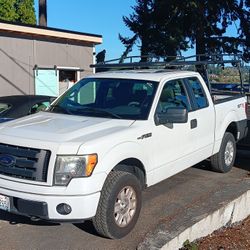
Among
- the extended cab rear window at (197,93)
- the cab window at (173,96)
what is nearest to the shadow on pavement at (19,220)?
the cab window at (173,96)

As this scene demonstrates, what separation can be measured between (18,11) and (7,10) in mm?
1183

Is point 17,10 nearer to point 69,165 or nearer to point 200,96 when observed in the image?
point 200,96

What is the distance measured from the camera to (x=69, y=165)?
4648 mm

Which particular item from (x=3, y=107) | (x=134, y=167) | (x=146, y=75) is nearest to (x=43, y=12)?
(x=3, y=107)

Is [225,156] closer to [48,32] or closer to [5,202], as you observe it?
[5,202]

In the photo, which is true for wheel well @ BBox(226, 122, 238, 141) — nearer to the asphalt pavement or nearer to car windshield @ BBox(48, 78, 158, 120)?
the asphalt pavement

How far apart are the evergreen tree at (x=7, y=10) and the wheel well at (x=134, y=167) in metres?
22.4

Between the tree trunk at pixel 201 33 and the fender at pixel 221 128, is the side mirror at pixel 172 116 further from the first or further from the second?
the tree trunk at pixel 201 33

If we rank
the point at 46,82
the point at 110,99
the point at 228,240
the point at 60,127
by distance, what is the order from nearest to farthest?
1. the point at 60,127
2. the point at 228,240
3. the point at 110,99
4. the point at 46,82

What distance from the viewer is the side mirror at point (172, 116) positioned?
18.7 feet

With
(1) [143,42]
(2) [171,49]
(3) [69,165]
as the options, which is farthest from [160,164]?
(1) [143,42]

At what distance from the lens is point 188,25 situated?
95.1 feet

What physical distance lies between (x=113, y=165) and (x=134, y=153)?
0.42 metres

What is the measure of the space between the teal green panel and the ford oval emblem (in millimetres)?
10674
